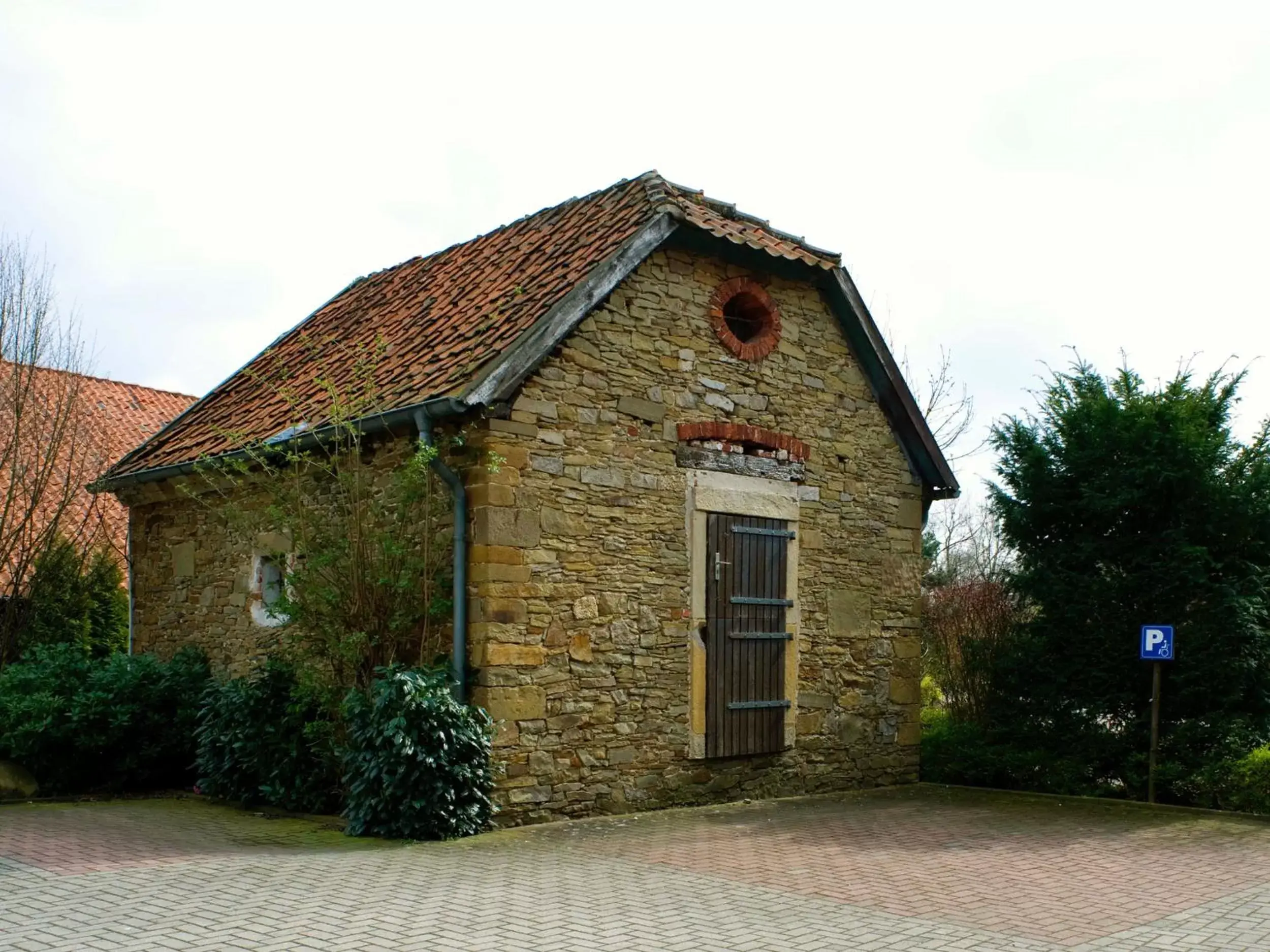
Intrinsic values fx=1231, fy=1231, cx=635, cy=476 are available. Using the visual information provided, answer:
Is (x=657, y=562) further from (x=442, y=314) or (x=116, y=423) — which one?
(x=116, y=423)

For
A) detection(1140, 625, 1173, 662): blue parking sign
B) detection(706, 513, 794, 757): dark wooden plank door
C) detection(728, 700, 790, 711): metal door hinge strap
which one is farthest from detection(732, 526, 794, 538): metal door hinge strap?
detection(1140, 625, 1173, 662): blue parking sign

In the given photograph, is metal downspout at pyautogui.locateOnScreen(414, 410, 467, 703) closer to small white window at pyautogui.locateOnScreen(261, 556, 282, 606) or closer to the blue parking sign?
small white window at pyautogui.locateOnScreen(261, 556, 282, 606)

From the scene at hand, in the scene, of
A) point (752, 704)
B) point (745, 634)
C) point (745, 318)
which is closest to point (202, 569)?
point (745, 634)

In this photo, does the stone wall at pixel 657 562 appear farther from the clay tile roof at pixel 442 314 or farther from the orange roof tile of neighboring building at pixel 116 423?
the orange roof tile of neighboring building at pixel 116 423

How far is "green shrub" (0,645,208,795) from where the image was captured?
10805mm

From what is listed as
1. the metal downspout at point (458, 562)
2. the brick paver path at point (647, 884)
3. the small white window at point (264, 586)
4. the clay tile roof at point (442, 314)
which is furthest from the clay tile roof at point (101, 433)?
the metal downspout at point (458, 562)

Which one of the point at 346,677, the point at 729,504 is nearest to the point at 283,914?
the point at 346,677

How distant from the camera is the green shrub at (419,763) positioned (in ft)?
28.0

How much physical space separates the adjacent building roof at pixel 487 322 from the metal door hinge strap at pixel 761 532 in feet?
6.94

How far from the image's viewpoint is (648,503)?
10.3m

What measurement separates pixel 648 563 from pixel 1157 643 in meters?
4.87

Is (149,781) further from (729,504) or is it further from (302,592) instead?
(729,504)

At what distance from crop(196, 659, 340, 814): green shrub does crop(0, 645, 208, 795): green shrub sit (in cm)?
80

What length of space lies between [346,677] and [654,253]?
439 centimetres
